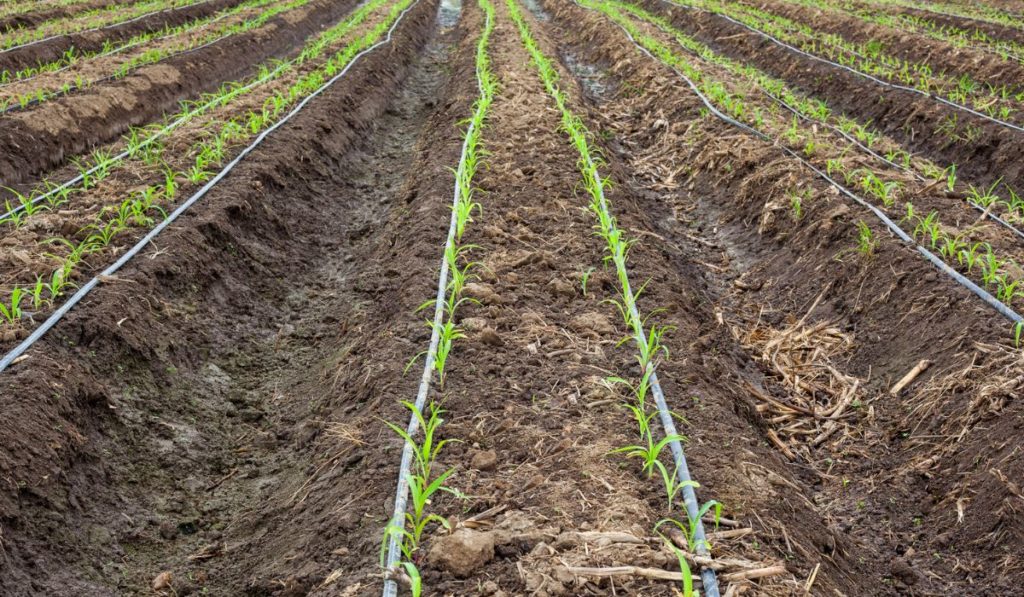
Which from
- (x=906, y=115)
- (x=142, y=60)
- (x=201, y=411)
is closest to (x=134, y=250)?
(x=201, y=411)

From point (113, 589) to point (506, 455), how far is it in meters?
1.47

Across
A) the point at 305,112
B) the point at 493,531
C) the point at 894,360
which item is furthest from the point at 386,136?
the point at 493,531

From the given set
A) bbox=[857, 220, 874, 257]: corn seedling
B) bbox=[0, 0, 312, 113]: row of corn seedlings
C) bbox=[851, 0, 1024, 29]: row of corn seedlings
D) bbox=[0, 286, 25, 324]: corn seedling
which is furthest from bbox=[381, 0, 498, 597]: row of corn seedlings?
bbox=[851, 0, 1024, 29]: row of corn seedlings

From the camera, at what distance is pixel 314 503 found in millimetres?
2953

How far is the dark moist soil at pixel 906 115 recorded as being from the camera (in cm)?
681

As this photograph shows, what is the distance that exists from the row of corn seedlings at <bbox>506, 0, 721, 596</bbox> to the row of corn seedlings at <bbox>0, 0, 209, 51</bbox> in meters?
8.04

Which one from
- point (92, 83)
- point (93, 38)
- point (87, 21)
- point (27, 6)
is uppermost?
point (27, 6)

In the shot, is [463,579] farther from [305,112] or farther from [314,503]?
[305,112]

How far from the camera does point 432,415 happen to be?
306 cm

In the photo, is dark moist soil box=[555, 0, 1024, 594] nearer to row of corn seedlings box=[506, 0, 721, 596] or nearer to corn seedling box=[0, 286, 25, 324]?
row of corn seedlings box=[506, 0, 721, 596]

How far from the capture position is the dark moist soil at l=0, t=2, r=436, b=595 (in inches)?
111

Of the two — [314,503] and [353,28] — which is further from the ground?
[353,28]

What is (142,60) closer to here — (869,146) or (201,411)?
(201,411)

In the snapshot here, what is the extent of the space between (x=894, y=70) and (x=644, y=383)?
8.43 meters
